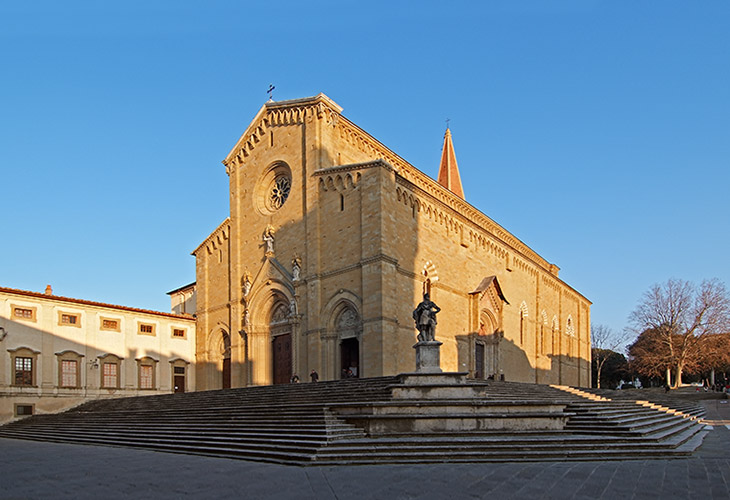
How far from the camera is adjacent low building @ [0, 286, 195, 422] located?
97.2 feet

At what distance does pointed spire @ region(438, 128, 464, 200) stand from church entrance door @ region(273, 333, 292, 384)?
28.9 metres

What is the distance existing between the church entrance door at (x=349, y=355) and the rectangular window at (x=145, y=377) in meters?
13.5

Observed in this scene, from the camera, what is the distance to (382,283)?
25656 mm

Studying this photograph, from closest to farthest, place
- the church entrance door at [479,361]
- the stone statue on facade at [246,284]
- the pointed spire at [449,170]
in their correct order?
the stone statue on facade at [246,284] → the church entrance door at [479,361] → the pointed spire at [449,170]

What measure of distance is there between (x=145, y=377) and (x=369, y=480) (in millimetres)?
27319

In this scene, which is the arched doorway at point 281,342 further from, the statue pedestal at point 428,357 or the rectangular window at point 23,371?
the statue pedestal at point 428,357

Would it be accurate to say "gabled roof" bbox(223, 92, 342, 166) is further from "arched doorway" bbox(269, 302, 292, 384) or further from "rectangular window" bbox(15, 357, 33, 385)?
"rectangular window" bbox(15, 357, 33, 385)

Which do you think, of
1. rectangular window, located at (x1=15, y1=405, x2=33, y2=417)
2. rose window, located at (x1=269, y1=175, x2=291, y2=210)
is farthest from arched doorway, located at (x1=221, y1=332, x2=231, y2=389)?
rectangular window, located at (x1=15, y1=405, x2=33, y2=417)

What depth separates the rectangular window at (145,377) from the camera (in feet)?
113

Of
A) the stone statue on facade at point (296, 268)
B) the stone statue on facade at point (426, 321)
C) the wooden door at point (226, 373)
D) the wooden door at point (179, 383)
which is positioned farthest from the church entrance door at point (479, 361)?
the wooden door at point (179, 383)

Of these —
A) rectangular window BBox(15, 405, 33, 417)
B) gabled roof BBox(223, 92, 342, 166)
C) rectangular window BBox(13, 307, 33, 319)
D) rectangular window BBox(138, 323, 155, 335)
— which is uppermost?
gabled roof BBox(223, 92, 342, 166)

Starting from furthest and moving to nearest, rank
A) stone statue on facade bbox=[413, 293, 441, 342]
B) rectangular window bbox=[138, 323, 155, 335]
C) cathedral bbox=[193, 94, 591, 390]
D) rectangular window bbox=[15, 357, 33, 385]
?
rectangular window bbox=[138, 323, 155, 335], rectangular window bbox=[15, 357, 33, 385], cathedral bbox=[193, 94, 591, 390], stone statue on facade bbox=[413, 293, 441, 342]

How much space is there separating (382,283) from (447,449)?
41.4 feet

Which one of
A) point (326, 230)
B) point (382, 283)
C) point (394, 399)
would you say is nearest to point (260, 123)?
point (326, 230)
